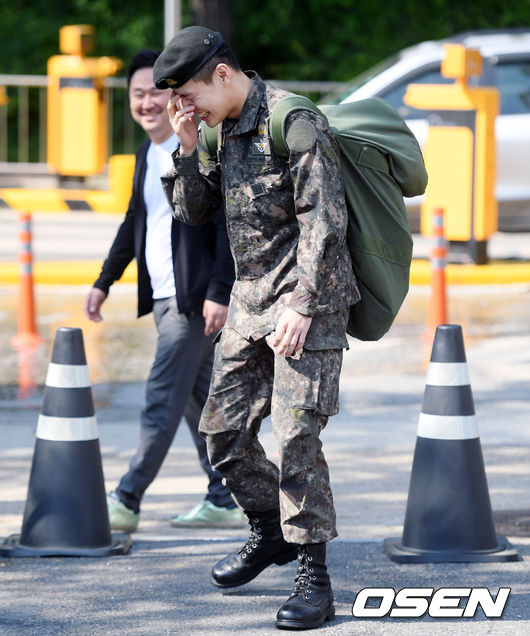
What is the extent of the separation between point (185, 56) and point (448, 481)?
1.73 meters

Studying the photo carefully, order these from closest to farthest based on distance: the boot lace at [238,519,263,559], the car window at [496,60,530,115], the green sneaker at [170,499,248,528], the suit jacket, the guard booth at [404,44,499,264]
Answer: the boot lace at [238,519,263,559] → the suit jacket → the green sneaker at [170,499,248,528] → the guard booth at [404,44,499,264] → the car window at [496,60,530,115]

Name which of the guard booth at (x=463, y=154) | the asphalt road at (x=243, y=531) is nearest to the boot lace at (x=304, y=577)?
the asphalt road at (x=243, y=531)

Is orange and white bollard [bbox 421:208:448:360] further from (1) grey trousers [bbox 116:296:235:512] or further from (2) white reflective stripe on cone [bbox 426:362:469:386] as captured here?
(2) white reflective stripe on cone [bbox 426:362:469:386]

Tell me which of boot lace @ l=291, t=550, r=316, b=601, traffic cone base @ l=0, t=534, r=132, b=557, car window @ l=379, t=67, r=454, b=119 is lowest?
traffic cone base @ l=0, t=534, r=132, b=557

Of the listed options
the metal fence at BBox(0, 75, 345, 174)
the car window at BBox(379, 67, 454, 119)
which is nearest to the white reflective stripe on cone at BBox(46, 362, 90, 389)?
the car window at BBox(379, 67, 454, 119)

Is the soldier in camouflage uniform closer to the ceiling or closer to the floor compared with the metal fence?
closer to the floor

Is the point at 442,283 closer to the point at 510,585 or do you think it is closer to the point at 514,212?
the point at 514,212

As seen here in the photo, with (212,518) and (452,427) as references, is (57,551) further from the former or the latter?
(452,427)

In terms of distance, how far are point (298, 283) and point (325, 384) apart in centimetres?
32

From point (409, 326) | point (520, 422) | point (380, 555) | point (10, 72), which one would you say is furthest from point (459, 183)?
point (10, 72)

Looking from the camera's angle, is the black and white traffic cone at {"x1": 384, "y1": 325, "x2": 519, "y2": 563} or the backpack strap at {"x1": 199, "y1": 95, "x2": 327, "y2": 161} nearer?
the backpack strap at {"x1": 199, "y1": 95, "x2": 327, "y2": 161}

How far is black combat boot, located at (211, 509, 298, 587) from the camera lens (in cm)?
→ 439

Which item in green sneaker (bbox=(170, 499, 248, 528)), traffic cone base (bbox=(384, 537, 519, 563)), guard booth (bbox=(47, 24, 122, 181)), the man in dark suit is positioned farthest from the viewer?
guard booth (bbox=(47, 24, 122, 181))

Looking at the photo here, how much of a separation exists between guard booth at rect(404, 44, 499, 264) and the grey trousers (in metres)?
6.49
